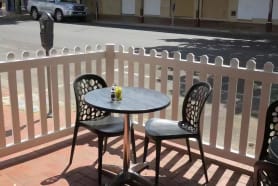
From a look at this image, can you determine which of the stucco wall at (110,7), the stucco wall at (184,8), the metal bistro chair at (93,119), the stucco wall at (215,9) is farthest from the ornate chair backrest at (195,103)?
the stucco wall at (110,7)

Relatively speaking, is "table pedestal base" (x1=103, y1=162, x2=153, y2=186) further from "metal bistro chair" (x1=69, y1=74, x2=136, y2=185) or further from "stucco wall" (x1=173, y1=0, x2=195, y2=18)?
"stucco wall" (x1=173, y1=0, x2=195, y2=18)

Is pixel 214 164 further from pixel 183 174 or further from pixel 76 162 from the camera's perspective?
pixel 76 162

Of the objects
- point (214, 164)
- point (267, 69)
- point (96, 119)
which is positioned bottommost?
point (214, 164)

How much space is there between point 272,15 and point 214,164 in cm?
1906

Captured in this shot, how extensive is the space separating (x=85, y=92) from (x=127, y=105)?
97 cm

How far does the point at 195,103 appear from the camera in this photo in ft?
12.2

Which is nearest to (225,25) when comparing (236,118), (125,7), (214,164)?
(125,7)

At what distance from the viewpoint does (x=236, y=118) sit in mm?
5742

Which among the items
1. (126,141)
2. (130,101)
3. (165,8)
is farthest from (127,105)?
(165,8)

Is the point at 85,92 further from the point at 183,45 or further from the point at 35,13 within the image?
the point at 35,13

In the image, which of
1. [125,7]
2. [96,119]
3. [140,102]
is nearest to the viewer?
[140,102]

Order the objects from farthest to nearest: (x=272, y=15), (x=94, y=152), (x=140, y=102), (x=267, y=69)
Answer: (x=272, y=15)
(x=94, y=152)
(x=267, y=69)
(x=140, y=102)

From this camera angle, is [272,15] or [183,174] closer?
[183,174]

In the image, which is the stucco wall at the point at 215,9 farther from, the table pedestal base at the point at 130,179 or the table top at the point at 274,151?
the table top at the point at 274,151
